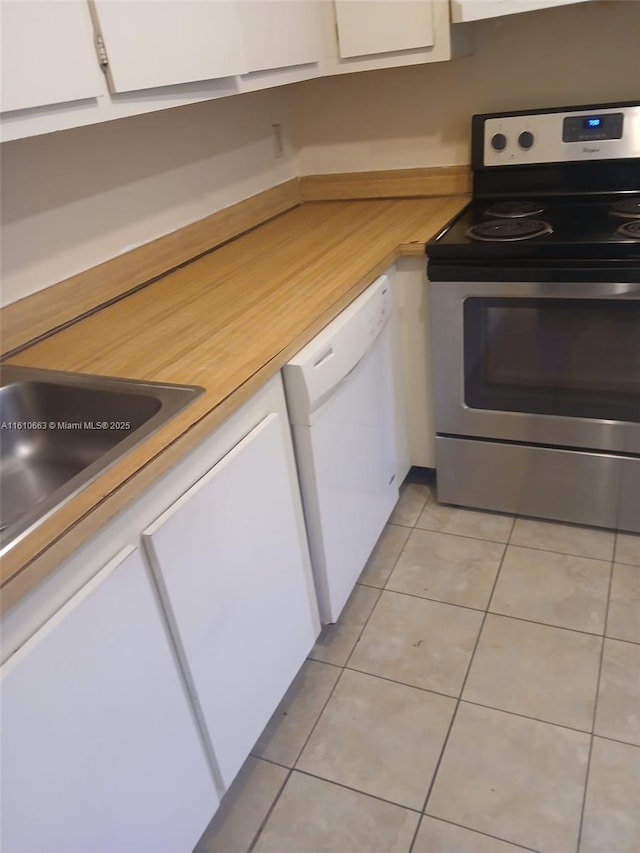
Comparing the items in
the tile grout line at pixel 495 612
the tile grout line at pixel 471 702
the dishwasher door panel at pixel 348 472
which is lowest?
the tile grout line at pixel 471 702

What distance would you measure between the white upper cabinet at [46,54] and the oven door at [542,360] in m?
1.01

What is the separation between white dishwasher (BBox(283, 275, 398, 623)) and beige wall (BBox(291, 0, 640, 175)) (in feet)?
2.70

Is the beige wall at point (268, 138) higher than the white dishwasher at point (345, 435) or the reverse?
higher

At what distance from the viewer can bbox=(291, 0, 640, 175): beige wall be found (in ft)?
6.44

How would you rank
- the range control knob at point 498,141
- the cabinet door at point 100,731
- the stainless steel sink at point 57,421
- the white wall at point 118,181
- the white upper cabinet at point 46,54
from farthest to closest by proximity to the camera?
the range control knob at point 498,141
the white wall at point 118,181
the stainless steel sink at point 57,421
the white upper cabinet at point 46,54
the cabinet door at point 100,731

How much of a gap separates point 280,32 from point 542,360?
1125 mm

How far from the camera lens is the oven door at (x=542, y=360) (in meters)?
1.71

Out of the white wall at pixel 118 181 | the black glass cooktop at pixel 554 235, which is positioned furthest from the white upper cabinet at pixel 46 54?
the black glass cooktop at pixel 554 235

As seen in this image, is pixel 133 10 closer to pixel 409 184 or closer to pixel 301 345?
pixel 301 345

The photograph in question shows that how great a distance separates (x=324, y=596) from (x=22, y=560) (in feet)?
3.06

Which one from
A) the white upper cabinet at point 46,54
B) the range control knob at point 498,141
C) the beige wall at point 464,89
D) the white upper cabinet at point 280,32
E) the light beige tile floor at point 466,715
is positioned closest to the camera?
the white upper cabinet at point 46,54

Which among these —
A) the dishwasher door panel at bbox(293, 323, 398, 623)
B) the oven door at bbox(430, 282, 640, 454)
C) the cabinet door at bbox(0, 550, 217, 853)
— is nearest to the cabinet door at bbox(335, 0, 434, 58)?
the oven door at bbox(430, 282, 640, 454)

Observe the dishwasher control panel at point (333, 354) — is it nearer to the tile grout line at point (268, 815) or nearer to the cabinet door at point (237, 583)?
the cabinet door at point (237, 583)

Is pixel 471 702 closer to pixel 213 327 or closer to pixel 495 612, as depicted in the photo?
pixel 495 612
